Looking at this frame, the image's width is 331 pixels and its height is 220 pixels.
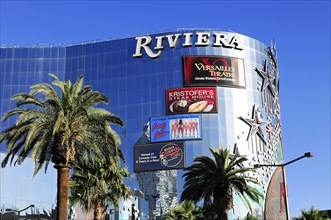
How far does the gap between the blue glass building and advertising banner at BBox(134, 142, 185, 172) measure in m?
1.27

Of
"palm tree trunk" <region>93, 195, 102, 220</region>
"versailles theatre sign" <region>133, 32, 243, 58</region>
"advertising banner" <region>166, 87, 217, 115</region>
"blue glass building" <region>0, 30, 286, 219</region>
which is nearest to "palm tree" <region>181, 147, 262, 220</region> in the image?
"palm tree trunk" <region>93, 195, 102, 220</region>

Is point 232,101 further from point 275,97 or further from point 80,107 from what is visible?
point 80,107

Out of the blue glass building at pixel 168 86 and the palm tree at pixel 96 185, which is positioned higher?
the blue glass building at pixel 168 86

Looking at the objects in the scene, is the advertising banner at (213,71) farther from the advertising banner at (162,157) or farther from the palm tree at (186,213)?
the palm tree at (186,213)

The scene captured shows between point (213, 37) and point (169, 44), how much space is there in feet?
28.2

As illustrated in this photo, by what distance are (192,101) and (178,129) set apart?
5.69 meters

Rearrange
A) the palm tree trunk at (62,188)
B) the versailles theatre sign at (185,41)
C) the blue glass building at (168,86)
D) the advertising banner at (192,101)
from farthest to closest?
the versailles theatre sign at (185,41)
the blue glass building at (168,86)
the advertising banner at (192,101)
the palm tree trunk at (62,188)

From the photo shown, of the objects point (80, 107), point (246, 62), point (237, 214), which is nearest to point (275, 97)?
point (246, 62)

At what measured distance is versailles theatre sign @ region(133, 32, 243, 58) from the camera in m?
101

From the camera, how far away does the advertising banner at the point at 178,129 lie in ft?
305

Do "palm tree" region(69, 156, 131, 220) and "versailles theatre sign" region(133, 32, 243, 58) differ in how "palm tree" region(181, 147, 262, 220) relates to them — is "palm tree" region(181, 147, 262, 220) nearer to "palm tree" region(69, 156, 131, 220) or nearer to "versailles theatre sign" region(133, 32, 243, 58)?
"palm tree" region(69, 156, 131, 220)

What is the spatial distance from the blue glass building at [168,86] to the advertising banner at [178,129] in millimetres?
1444

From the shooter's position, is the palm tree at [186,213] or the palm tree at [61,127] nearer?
the palm tree at [61,127]

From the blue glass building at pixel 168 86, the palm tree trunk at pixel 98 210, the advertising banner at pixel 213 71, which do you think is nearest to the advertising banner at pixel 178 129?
the blue glass building at pixel 168 86
